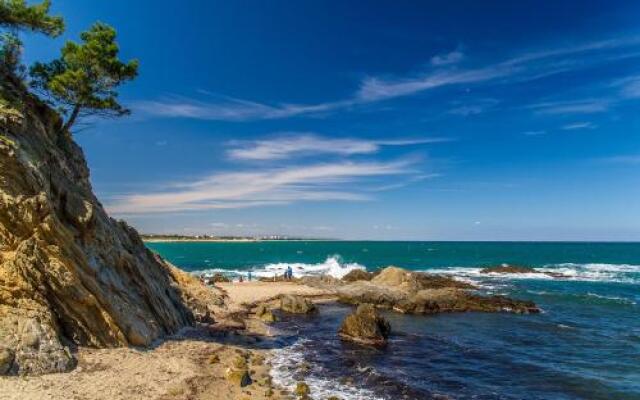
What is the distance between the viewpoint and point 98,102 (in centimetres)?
2392

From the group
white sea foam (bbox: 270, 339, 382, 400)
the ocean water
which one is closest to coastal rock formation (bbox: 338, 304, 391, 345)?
the ocean water

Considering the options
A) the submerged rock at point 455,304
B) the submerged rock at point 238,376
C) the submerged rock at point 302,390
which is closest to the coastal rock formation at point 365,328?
the submerged rock at point 302,390

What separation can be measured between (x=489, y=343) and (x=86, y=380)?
2420 centimetres

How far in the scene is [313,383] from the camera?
19766mm

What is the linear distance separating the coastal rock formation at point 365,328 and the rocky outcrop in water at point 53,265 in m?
11.7

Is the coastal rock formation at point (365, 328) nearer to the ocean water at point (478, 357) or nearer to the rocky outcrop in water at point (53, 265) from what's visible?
the ocean water at point (478, 357)

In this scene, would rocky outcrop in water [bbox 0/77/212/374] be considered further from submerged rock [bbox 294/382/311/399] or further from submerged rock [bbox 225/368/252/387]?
submerged rock [bbox 294/382/311/399]

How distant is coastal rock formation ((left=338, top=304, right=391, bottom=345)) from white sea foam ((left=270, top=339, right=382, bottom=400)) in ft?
19.4

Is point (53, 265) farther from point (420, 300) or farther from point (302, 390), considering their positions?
point (420, 300)

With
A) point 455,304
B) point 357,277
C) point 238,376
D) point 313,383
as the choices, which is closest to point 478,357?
point 313,383

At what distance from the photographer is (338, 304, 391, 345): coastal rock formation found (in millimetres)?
28422

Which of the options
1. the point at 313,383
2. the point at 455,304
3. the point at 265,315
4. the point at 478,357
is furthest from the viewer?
the point at 455,304

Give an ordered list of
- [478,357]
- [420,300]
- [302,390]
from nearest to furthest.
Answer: [302,390] → [478,357] → [420,300]

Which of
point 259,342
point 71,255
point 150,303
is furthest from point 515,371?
point 71,255
